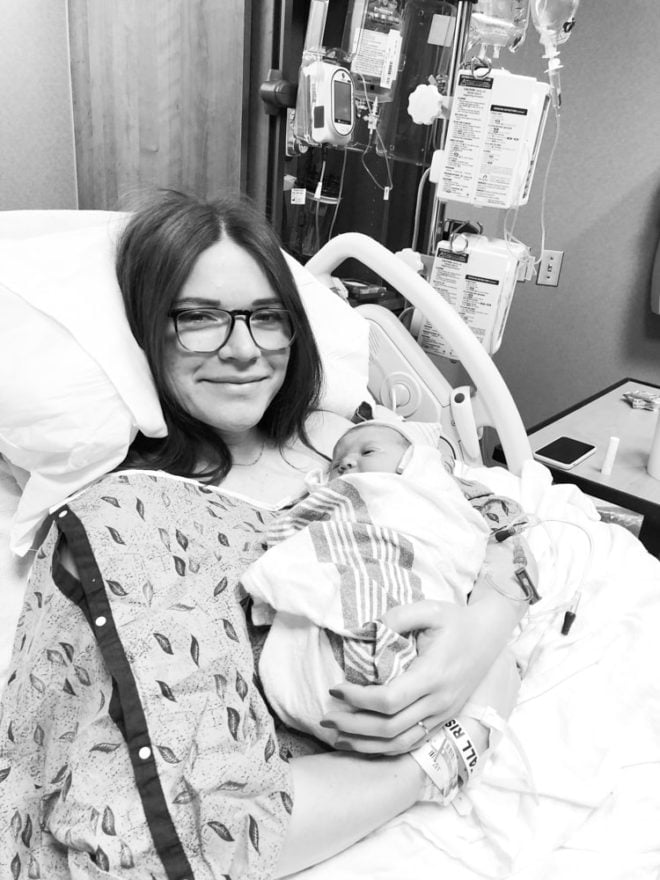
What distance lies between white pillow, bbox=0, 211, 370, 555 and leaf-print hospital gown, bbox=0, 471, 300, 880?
0.15 m

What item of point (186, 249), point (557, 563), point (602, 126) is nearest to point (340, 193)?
point (602, 126)

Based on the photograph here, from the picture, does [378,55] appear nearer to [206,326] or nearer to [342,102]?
[342,102]

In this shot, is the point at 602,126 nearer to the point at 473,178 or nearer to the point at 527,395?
the point at 527,395

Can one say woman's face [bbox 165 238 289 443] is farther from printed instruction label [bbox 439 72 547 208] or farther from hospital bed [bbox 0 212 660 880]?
printed instruction label [bbox 439 72 547 208]

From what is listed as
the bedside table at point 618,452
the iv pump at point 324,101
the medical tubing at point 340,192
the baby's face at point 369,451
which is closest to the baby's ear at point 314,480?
the baby's face at point 369,451

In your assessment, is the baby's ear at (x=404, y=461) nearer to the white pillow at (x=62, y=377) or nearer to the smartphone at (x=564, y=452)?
the white pillow at (x=62, y=377)

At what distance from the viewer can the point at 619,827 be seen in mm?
930

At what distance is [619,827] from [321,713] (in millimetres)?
446

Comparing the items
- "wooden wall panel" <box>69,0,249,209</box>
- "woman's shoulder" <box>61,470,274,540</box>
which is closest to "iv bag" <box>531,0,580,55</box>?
"wooden wall panel" <box>69,0,249,209</box>

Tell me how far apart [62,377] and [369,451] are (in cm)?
57

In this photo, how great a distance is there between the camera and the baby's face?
4.11ft

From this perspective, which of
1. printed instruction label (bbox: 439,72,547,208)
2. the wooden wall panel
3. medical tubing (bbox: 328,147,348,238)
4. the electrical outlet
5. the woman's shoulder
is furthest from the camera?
the electrical outlet

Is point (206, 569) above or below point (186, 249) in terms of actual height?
below

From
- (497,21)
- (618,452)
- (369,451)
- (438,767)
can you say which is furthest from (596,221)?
(438,767)
